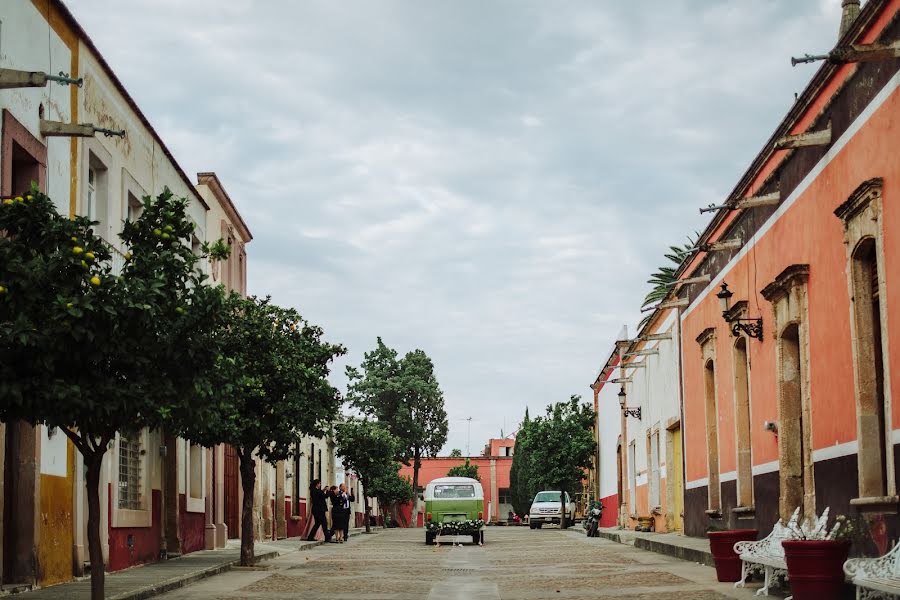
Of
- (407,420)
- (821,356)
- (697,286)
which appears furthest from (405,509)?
(821,356)

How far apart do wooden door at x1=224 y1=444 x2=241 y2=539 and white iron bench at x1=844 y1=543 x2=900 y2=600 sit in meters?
22.3

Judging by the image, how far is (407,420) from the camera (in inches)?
2793

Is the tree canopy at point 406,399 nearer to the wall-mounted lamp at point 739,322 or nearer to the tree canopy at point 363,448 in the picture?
the tree canopy at point 363,448

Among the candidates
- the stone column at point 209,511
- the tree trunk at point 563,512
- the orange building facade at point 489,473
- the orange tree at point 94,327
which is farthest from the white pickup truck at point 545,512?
the orange tree at point 94,327

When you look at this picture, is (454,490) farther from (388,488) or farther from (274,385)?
(388,488)

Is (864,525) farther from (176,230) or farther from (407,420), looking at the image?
(407,420)

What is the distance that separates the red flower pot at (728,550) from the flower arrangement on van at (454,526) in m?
17.1

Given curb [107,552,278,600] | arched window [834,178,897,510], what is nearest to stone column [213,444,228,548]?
curb [107,552,278,600]

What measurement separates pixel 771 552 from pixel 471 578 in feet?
18.2

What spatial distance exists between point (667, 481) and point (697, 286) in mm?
7786

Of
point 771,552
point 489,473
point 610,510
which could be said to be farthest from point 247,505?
point 489,473

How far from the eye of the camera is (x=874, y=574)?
9.95 meters

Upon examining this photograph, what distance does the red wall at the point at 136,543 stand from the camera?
18969 millimetres

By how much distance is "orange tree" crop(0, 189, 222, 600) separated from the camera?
1048cm
